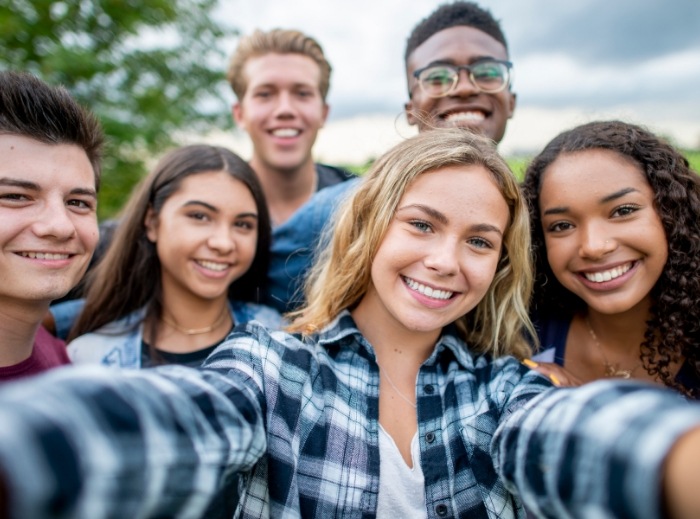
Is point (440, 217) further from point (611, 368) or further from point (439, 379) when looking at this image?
point (611, 368)

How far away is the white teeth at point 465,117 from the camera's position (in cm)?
322

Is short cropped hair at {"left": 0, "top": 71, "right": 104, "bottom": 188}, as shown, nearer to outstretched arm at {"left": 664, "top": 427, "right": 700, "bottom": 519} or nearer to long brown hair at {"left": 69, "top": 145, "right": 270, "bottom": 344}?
long brown hair at {"left": 69, "top": 145, "right": 270, "bottom": 344}

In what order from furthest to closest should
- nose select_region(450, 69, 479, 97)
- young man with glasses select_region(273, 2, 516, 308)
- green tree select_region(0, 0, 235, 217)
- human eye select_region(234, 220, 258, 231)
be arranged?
green tree select_region(0, 0, 235, 217) < nose select_region(450, 69, 479, 97) < young man with glasses select_region(273, 2, 516, 308) < human eye select_region(234, 220, 258, 231)

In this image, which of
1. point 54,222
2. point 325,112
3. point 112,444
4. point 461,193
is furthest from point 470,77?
point 112,444

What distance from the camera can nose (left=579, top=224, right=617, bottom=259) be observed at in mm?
2084

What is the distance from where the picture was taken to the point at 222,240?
2672 millimetres

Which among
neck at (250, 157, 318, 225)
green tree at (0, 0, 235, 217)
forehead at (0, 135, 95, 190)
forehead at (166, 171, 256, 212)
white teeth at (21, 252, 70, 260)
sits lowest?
white teeth at (21, 252, 70, 260)

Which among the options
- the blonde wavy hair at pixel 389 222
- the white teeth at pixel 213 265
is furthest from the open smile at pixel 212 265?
the blonde wavy hair at pixel 389 222

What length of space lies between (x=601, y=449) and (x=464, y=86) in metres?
2.59

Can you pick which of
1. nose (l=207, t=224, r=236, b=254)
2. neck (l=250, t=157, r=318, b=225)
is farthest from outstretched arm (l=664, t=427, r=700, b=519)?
neck (l=250, t=157, r=318, b=225)

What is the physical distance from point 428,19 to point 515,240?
7.05ft

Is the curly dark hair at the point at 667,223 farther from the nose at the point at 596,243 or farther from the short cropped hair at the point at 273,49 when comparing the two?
the short cropped hair at the point at 273,49

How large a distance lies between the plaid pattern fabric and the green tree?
21.3 ft

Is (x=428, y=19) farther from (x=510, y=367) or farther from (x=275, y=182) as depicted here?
(x=510, y=367)
